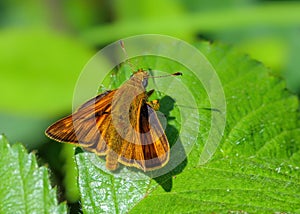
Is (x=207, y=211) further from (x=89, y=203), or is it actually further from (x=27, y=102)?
(x=27, y=102)

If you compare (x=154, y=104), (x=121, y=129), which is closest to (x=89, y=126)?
(x=121, y=129)

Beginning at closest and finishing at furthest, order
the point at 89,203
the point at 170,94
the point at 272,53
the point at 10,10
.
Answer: the point at 89,203 → the point at 170,94 → the point at 272,53 → the point at 10,10

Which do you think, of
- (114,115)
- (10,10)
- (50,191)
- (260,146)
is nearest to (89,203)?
(50,191)

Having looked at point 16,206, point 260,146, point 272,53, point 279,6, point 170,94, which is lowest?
point 16,206

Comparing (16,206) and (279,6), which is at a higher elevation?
(279,6)

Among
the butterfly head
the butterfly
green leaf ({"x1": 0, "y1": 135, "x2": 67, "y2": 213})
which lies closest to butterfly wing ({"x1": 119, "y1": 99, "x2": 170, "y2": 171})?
the butterfly

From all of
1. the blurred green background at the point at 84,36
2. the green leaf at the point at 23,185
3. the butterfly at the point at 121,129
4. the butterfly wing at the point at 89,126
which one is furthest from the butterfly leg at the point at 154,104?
the blurred green background at the point at 84,36

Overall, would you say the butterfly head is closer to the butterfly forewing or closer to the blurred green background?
the butterfly forewing
